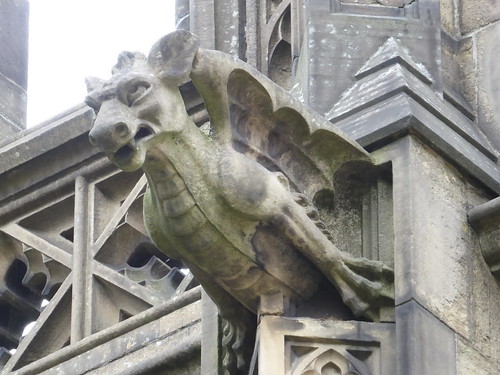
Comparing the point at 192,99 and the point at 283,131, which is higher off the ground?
the point at 192,99

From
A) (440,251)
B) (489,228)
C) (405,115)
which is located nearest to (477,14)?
(405,115)

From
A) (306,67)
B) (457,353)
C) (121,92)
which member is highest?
(306,67)

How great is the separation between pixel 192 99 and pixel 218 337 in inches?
57.8

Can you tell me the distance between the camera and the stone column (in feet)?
36.9

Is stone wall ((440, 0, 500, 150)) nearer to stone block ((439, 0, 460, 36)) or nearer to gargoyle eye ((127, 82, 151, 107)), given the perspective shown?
stone block ((439, 0, 460, 36))

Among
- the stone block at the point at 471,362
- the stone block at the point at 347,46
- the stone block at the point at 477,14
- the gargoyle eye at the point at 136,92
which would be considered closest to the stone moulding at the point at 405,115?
the stone block at the point at 347,46

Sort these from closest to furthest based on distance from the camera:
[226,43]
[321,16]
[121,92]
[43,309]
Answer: [121,92] < [321,16] < [226,43] < [43,309]

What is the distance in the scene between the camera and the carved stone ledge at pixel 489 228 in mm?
8125

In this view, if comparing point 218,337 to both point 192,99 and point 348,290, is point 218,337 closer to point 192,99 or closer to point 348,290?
point 348,290

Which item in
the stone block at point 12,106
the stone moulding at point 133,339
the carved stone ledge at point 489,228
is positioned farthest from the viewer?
the stone block at point 12,106

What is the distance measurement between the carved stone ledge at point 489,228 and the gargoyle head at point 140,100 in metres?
0.99

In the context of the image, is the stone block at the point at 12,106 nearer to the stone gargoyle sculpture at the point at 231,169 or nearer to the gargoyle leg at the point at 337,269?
the stone gargoyle sculpture at the point at 231,169

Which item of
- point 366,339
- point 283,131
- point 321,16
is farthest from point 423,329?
point 321,16

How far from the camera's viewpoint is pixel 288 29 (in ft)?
29.9
